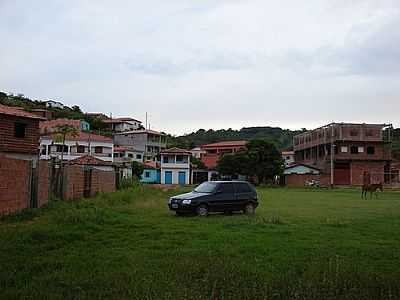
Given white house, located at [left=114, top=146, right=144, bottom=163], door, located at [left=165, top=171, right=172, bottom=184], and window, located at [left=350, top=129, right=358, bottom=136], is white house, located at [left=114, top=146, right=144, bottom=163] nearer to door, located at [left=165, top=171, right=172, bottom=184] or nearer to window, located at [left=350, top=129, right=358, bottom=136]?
door, located at [left=165, top=171, right=172, bottom=184]

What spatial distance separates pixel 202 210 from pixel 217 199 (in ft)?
2.78

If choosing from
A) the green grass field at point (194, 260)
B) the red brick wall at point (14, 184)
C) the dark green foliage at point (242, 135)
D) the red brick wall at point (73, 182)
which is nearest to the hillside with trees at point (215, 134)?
the dark green foliage at point (242, 135)

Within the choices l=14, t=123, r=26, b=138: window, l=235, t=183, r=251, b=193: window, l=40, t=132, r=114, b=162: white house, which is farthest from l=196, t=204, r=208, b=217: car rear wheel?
l=40, t=132, r=114, b=162: white house

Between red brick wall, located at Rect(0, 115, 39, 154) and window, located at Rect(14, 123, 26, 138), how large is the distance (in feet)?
0.61

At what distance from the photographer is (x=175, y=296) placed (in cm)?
668

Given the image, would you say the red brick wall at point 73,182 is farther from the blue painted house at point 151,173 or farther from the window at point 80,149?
the blue painted house at point 151,173

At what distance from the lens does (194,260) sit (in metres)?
9.48

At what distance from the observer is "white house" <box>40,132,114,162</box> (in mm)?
74250

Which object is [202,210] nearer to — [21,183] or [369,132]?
[21,183]

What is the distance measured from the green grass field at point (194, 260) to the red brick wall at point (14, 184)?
0.54m

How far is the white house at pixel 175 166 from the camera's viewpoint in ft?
258

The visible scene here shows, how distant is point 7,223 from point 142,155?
255ft

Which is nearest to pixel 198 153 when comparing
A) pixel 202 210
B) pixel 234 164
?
pixel 234 164

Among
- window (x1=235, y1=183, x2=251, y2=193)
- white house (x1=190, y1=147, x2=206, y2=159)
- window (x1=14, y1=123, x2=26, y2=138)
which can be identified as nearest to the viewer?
window (x1=235, y1=183, x2=251, y2=193)
